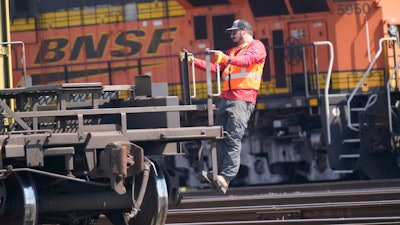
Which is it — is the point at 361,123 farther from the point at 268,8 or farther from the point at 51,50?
the point at 51,50

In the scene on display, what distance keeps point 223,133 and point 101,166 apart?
118 centimetres

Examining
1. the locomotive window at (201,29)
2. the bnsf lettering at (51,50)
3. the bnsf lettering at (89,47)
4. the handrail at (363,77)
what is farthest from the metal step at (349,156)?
the bnsf lettering at (51,50)

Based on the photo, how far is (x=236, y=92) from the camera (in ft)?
25.3

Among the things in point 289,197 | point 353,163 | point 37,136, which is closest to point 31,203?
point 37,136

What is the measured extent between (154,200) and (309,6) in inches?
292

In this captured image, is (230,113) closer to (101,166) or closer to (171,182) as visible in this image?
(171,182)

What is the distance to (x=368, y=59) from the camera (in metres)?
13.4

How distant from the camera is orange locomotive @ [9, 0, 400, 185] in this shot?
12.9m

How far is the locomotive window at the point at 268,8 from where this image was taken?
13492 mm

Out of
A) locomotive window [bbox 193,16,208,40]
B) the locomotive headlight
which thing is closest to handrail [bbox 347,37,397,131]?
the locomotive headlight

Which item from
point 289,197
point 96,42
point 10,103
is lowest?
point 289,197

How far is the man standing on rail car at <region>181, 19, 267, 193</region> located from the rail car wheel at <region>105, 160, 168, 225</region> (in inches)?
25.8

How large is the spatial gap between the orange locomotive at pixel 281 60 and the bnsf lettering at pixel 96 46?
0.02 meters

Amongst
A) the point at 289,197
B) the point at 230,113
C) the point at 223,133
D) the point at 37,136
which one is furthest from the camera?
the point at 289,197
